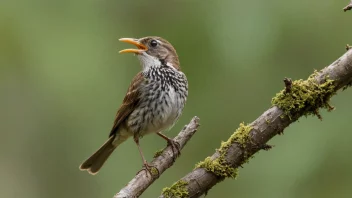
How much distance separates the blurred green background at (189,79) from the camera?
6094 mm

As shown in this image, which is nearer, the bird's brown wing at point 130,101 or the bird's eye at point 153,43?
the bird's brown wing at point 130,101

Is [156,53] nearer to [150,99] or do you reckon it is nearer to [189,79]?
[150,99]

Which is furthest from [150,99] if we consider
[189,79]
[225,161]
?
[225,161]

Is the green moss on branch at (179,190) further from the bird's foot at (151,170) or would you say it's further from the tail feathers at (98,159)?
the tail feathers at (98,159)

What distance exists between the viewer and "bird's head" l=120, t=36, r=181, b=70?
6293 mm

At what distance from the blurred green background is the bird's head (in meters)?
0.49

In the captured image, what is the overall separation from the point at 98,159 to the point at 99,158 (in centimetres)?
1

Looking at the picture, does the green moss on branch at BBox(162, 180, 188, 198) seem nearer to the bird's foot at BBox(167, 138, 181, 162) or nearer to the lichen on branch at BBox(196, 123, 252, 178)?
the lichen on branch at BBox(196, 123, 252, 178)

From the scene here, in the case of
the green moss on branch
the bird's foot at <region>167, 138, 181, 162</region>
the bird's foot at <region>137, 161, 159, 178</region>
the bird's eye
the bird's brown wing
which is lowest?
the green moss on branch

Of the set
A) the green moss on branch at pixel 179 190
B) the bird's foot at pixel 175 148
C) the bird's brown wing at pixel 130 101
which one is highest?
the bird's brown wing at pixel 130 101

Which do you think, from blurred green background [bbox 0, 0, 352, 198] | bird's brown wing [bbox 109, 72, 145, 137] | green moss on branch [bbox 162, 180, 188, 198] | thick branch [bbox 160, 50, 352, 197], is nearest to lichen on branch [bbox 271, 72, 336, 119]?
thick branch [bbox 160, 50, 352, 197]

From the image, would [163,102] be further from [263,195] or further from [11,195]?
[11,195]

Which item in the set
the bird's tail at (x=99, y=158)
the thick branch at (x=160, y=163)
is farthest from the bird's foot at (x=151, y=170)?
the bird's tail at (x=99, y=158)

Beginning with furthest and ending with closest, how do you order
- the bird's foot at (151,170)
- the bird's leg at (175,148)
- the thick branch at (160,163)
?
the bird's leg at (175,148) → the bird's foot at (151,170) → the thick branch at (160,163)
